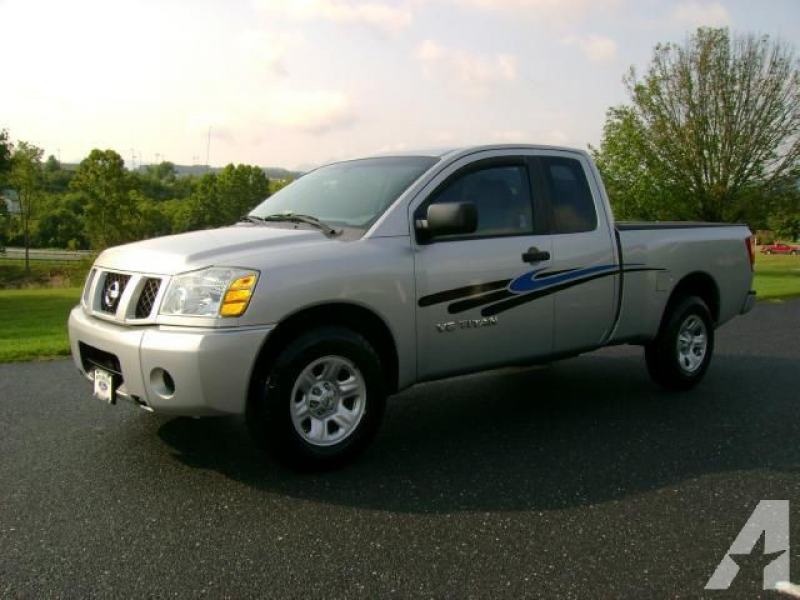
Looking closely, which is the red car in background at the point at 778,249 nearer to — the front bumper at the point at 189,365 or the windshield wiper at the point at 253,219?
the windshield wiper at the point at 253,219

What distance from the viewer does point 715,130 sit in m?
30.6

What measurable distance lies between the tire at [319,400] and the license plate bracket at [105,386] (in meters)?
0.81

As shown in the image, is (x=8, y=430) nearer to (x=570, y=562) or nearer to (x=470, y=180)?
(x=470, y=180)

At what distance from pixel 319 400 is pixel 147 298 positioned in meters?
1.13

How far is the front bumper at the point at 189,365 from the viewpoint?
12.1 feet

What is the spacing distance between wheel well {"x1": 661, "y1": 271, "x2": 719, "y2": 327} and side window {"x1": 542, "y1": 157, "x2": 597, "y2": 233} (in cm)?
126

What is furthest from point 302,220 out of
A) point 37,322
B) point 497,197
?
point 37,322

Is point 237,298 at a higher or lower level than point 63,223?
lower

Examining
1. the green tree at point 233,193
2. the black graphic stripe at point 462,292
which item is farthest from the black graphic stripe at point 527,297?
the green tree at point 233,193

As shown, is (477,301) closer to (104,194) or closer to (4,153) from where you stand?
(4,153)

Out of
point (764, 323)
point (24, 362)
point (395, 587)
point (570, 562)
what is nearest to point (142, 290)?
point (395, 587)

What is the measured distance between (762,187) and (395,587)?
32383 millimetres

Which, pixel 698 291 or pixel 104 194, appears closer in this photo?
pixel 698 291

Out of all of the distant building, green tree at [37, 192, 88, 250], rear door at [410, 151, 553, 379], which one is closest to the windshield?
rear door at [410, 151, 553, 379]
